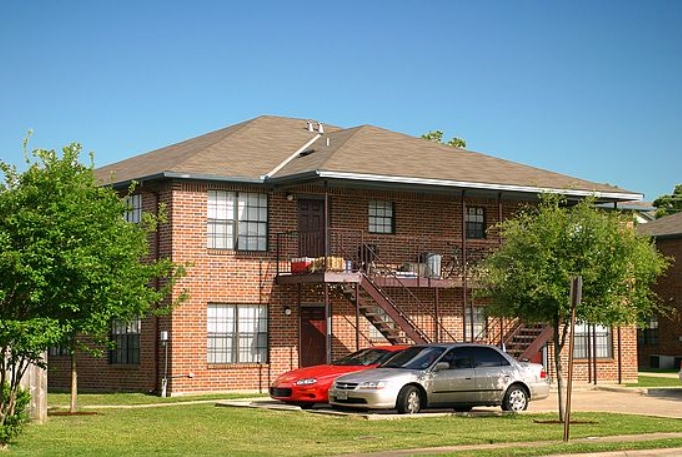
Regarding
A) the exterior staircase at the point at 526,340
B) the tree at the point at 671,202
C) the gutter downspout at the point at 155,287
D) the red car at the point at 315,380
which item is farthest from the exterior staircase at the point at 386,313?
the tree at the point at 671,202

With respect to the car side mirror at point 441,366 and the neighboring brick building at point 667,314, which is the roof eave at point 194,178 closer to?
the car side mirror at point 441,366

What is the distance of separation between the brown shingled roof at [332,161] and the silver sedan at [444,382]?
7.30m

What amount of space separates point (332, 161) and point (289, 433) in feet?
40.1

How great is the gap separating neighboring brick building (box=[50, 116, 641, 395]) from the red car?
396 cm

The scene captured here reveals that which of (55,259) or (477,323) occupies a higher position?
(55,259)

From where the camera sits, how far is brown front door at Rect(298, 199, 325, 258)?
104ft

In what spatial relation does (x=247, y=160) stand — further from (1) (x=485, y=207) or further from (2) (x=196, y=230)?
(1) (x=485, y=207)

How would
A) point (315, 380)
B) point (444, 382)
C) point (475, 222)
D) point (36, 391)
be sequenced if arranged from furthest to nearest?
point (475, 222) < point (315, 380) < point (444, 382) < point (36, 391)

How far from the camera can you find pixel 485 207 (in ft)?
115

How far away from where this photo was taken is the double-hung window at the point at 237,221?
30641mm

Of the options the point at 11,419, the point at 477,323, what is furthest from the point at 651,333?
the point at 11,419

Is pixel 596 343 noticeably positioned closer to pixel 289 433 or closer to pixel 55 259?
pixel 289 433

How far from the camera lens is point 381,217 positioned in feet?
109

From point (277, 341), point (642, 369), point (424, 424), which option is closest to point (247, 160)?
point (277, 341)
